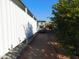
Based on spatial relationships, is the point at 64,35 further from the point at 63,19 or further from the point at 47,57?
the point at 47,57

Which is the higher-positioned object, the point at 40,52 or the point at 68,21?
the point at 68,21

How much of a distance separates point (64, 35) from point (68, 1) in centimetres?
158

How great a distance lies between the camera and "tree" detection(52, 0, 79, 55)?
718 centimetres

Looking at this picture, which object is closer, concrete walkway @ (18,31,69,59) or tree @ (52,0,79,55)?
tree @ (52,0,79,55)

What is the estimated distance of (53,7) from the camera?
892 centimetres

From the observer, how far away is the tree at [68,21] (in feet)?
23.5

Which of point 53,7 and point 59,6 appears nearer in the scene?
point 59,6

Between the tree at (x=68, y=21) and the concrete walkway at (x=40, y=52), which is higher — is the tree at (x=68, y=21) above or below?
above

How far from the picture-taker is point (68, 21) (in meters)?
7.57

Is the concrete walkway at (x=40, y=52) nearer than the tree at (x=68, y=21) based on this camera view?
No

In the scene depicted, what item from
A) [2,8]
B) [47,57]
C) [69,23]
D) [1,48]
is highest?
[2,8]

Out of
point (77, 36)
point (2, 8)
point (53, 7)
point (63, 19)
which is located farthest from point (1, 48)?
point (53, 7)

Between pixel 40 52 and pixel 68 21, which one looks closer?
pixel 68 21

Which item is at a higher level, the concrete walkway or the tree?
the tree
